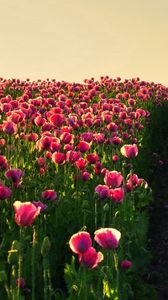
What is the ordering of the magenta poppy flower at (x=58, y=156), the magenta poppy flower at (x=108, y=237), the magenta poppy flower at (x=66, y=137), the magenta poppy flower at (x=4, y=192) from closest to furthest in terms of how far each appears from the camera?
the magenta poppy flower at (x=108, y=237) → the magenta poppy flower at (x=4, y=192) → the magenta poppy flower at (x=58, y=156) → the magenta poppy flower at (x=66, y=137)

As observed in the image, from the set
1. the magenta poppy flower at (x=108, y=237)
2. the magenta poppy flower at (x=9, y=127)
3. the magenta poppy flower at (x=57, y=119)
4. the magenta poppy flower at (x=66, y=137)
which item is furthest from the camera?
the magenta poppy flower at (x=57, y=119)

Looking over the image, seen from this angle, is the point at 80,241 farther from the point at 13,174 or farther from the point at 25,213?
the point at 13,174

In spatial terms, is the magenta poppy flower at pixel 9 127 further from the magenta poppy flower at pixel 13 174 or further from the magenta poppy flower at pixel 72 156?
the magenta poppy flower at pixel 13 174

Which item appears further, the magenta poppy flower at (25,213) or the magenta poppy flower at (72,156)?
the magenta poppy flower at (72,156)

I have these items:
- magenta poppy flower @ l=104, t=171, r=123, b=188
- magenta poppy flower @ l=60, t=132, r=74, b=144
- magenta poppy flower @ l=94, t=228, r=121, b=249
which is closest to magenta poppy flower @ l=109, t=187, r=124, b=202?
magenta poppy flower @ l=104, t=171, r=123, b=188

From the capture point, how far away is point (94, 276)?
498 centimetres

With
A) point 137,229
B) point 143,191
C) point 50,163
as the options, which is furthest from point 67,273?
point 143,191

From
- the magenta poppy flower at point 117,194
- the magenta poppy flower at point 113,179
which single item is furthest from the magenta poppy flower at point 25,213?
the magenta poppy flower at point 113,179

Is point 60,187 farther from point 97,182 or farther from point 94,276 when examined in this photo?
point 94,276

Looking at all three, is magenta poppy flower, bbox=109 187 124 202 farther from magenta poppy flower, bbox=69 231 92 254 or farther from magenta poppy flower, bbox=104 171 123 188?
magenta poppy flower, bbox=69 231 92 254

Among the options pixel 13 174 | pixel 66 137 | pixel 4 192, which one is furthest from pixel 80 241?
pixel 66 137

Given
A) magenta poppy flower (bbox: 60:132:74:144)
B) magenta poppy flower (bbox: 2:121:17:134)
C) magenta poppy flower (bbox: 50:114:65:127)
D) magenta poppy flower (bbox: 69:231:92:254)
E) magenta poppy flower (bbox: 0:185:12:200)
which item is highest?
magenta poppy flower (bbox: 50:114:65:127)

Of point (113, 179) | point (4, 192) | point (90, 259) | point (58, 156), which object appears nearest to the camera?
point (90, 259)

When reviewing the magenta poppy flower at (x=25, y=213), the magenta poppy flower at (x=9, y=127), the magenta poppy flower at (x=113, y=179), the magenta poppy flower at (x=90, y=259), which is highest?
the magenta poppy flower at (x=9, y=127)
